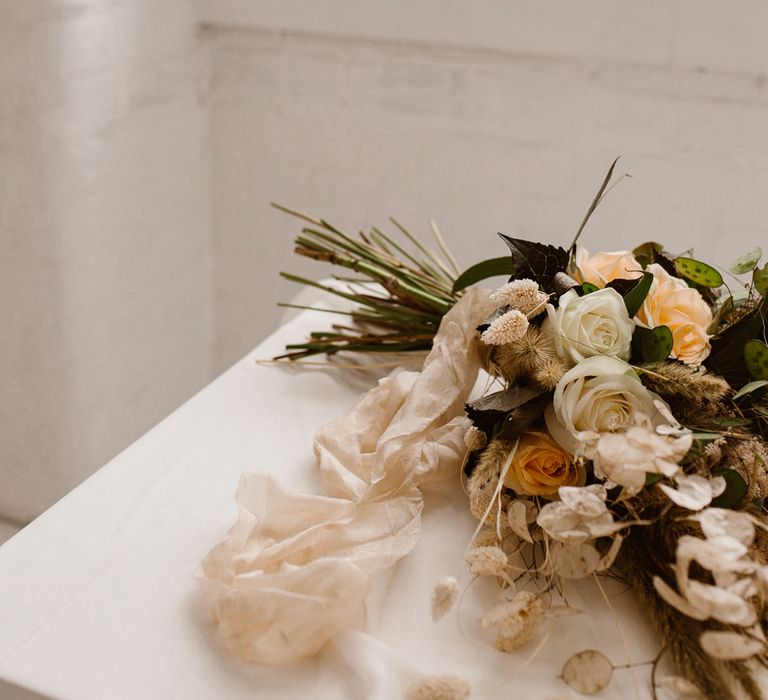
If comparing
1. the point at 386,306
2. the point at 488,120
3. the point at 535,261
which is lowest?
the point at 386,306

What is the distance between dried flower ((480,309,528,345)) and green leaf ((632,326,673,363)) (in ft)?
0.37

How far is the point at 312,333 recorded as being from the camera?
4.04ft

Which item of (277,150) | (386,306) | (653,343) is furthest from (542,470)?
(277,150)

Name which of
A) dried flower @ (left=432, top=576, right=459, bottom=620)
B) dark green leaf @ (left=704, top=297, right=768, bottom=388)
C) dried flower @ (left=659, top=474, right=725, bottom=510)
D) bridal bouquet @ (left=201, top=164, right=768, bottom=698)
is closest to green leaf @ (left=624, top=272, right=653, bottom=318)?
bridal bouquet @ (left=201, top=164, right=768, bottom=698)

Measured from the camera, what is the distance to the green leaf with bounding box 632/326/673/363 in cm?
79

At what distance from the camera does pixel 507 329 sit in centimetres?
80

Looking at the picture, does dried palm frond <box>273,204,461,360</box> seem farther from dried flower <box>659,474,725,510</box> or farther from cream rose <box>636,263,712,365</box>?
dried flower <box>659,474,725,510</box>

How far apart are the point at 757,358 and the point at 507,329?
25 cm

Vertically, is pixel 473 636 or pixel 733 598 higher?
pixel 733 598

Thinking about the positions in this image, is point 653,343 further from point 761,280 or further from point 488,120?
point 488,120

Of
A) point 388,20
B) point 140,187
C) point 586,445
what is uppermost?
point 388,20

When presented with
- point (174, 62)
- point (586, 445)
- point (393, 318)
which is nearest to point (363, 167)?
point (174, 62)

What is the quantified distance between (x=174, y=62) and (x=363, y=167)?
51 centimetres

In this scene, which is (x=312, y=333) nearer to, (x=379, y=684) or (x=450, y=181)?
(x=379, y=684)
